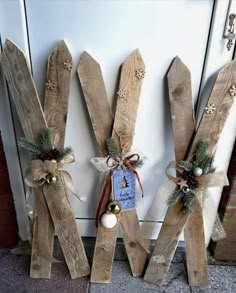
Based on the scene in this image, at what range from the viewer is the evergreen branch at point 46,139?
1.16 metres

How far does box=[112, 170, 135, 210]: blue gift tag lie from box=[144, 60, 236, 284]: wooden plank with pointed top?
0.55 ft

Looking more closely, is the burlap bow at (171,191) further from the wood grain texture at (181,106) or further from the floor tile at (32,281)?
the floor tile at (32,281)

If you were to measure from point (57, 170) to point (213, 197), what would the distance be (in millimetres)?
699

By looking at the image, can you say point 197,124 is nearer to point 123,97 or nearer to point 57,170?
point 123,97

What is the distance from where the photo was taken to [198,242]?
4.27 feet

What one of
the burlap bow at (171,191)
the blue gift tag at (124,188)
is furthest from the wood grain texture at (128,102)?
the burlap bow at (171,191)

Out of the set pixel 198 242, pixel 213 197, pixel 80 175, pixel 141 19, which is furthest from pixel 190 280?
pixel 141 19

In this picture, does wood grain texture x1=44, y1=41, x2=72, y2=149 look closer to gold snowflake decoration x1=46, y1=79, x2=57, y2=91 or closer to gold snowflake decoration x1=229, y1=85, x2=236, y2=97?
gold snowflake decoration x1=46, y1=79, x2=57, y2=91

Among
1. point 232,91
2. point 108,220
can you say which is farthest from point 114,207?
point 232,91

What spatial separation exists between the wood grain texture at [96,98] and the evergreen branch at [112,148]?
0.10 feet

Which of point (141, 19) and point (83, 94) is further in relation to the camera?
point (83, 94)

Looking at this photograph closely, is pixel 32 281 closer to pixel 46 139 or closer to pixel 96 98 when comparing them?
pixel 46 139

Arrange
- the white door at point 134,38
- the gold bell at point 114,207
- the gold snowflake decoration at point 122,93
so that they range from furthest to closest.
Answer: the gold bell at point 114,207 → the gold snowflake decoration at point 122,93 → the white door at point 134,38

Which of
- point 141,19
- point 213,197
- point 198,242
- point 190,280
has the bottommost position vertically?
point 190,280
